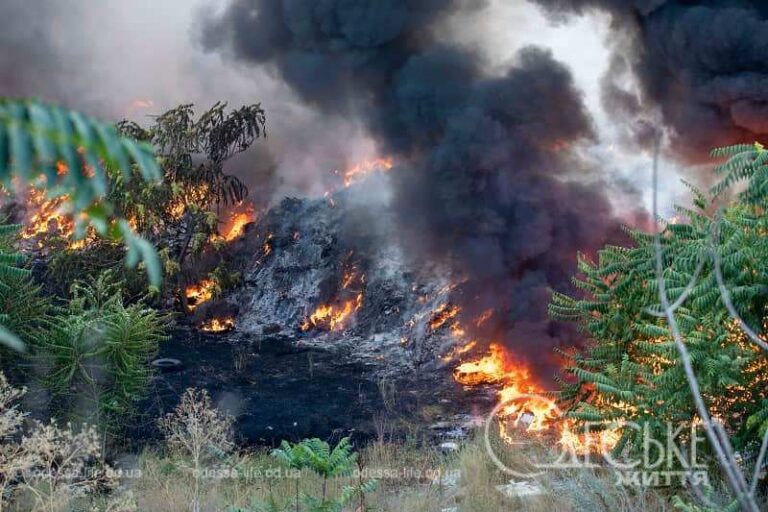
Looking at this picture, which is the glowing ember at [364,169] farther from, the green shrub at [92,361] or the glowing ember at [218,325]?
the green shrub at [92,361]

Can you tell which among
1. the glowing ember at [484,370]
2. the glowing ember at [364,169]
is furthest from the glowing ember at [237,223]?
the glowing ember at [484,370]

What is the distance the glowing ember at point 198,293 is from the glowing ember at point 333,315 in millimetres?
4284

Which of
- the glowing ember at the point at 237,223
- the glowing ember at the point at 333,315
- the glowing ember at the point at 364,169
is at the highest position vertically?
the glowing ember at the point at 364,169

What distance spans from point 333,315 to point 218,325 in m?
3.99

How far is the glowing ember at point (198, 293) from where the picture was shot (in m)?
23.6

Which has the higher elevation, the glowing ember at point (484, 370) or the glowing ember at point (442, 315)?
the glowing ember at point (442, 315)

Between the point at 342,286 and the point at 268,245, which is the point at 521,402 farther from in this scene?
the point at 268,245

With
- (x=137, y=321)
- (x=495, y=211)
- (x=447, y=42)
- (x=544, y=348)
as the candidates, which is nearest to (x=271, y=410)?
(x=137, y=321)

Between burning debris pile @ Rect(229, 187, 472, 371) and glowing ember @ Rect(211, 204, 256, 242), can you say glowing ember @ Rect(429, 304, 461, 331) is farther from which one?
glowing ember @ Rect(211, 204, 256, 242)

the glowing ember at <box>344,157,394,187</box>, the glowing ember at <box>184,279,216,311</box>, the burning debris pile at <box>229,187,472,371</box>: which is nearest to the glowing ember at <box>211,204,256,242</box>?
the burning debris pile at <box>229,187,472,371</box>

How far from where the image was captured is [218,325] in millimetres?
22125

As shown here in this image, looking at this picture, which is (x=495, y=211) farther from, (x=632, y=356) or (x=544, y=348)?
(x=632, y=356)

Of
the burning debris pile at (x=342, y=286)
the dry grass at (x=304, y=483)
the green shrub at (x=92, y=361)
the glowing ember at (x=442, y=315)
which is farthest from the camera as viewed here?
the burning debris pile at (x=342, y=286)

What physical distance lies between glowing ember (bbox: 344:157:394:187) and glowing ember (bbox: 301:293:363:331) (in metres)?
6.16
